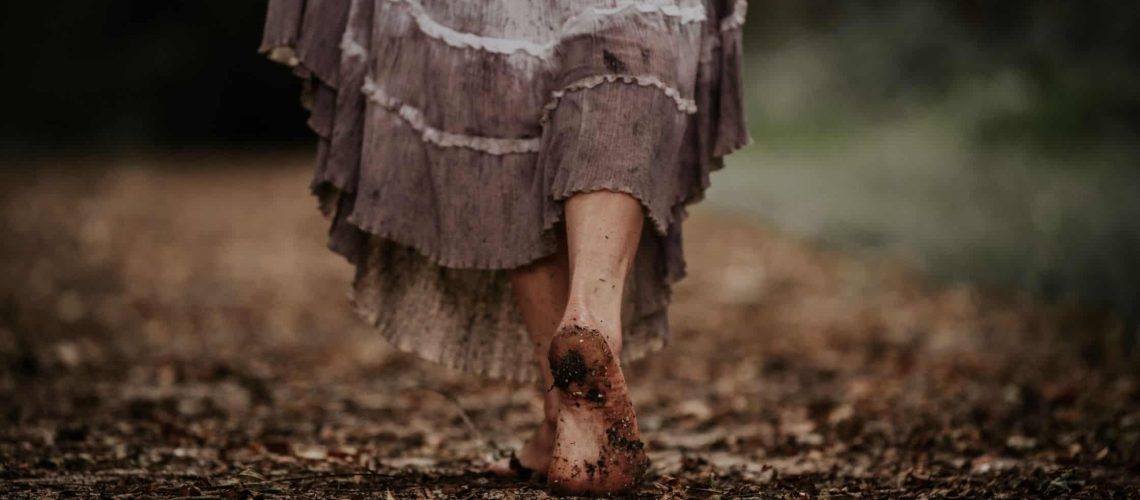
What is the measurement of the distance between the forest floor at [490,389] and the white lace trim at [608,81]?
63 cm

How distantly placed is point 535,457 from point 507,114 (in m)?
0.66

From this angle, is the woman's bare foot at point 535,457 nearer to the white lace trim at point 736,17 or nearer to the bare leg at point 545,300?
the bare leg at point 545,300

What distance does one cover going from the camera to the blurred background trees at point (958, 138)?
15.0 ft

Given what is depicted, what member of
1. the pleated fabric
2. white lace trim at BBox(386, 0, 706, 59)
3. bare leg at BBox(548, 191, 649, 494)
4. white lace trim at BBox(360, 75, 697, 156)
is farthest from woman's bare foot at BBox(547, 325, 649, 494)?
white lace trim at BBox(386, 0, 706, 59)

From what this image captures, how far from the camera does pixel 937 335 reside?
420 centimetres

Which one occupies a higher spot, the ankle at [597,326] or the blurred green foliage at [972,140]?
the blurred green foliage at [972,140]

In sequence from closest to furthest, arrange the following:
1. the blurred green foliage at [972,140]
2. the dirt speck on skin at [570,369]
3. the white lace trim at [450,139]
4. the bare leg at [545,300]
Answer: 1. the dirt speck on skin at [570,369]
2. the white lace trim at [450,139]
3. the bare leg at [545,300]
4. the blurred green foliage at [972,140]

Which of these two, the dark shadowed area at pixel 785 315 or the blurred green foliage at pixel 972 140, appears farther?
the blurred green foliage at pixel 972 140

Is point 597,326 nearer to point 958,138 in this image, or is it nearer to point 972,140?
point 972,140

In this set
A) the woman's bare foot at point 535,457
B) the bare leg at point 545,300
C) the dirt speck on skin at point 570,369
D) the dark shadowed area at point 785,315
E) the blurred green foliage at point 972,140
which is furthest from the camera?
the blurred green foliage at point 972,140

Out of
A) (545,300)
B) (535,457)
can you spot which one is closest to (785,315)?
(535,457)

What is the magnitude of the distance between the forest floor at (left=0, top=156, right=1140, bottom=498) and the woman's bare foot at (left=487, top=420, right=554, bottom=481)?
60mm

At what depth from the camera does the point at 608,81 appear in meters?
1.80

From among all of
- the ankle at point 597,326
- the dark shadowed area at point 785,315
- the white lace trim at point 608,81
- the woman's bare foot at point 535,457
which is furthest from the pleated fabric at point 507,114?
the dark shadowed area at point 785,315
